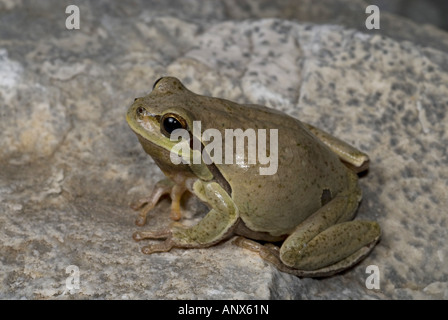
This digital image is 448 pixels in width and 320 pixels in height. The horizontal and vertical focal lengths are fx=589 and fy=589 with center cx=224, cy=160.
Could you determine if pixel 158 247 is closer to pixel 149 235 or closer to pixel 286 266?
pixel 149 235

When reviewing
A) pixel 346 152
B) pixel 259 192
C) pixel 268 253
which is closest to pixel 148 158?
pixel 259 192

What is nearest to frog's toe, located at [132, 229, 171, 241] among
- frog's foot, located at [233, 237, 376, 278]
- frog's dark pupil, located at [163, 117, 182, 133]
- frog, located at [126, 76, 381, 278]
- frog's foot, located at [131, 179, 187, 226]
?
frog, located at [126, 76, 381, 278]

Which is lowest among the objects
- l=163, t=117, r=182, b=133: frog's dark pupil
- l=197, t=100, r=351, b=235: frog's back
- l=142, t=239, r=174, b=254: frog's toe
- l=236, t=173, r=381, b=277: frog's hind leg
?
l=142, t=239, r=174, b=254: frog's toe

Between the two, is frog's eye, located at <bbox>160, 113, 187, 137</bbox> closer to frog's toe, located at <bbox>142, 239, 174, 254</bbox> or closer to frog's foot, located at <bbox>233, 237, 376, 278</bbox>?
frog's toe, located at <bbox>142, 239, 174, 254</bbox>

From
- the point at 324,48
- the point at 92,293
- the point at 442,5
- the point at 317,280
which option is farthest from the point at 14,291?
the point at 442,5

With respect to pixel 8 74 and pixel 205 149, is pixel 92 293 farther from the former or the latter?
pixel 8 74

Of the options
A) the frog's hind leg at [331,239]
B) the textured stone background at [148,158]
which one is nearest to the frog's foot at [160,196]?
the textured stone background at [148,158]
